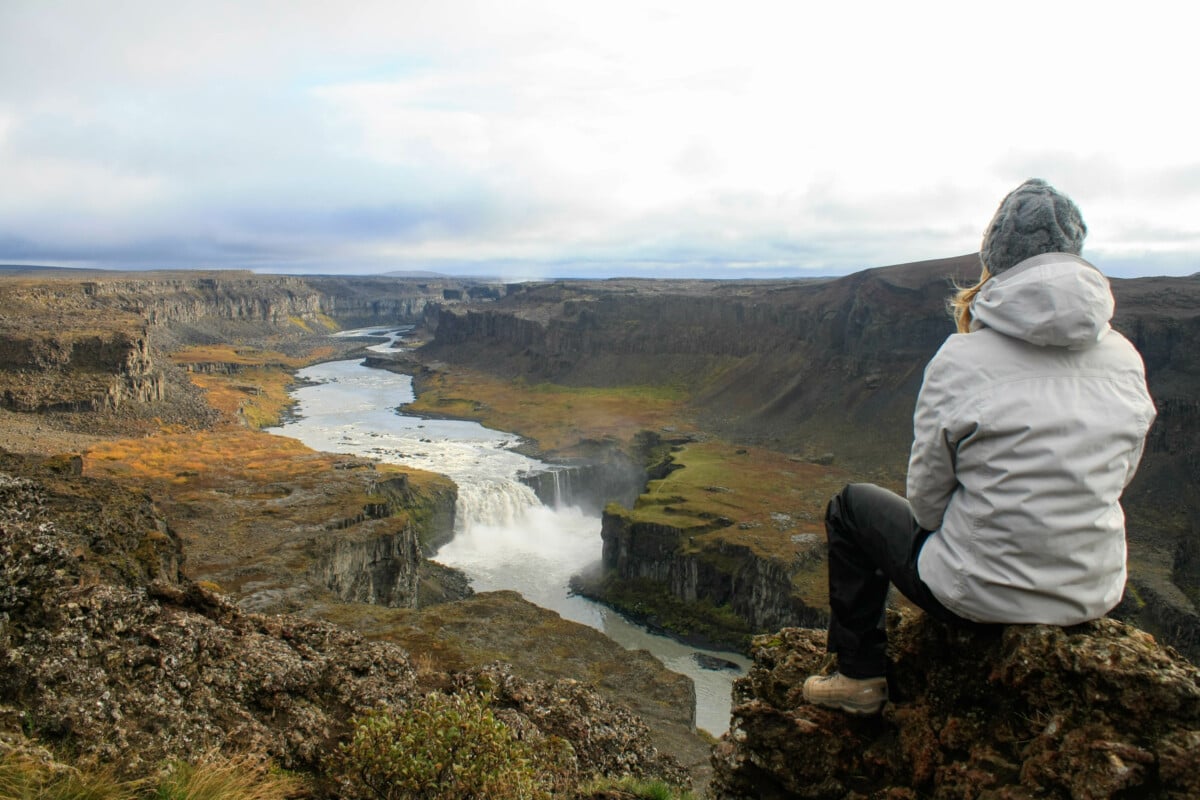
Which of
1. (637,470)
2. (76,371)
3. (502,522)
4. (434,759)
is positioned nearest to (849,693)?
(434,759)

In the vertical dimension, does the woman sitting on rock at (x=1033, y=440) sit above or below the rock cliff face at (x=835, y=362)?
above

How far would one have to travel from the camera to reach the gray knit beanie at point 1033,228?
16.3 feet

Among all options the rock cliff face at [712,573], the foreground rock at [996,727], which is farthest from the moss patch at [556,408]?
the foreground rock at [996,727]

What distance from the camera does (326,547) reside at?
123 feet

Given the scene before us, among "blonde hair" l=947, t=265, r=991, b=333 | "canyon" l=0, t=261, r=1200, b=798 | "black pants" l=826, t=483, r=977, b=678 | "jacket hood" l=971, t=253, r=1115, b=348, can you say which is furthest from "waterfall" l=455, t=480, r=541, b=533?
"jacket hood" l=971, t=253, r=1115, b=348

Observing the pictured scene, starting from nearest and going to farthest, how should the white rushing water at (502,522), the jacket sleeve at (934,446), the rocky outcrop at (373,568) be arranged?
the jacket sleeve at (934,446) → the rocky outcrop at (373,568) → the white rushing water at (502,522)

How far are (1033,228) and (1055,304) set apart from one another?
912mm

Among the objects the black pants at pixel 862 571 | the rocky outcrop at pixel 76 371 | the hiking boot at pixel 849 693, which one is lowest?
→ the rocky outcrop at pixel 76 371

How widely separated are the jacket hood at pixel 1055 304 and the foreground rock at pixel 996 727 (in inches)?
74.9

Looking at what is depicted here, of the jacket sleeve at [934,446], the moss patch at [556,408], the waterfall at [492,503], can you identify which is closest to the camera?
the jacket sleeve at [934,446]

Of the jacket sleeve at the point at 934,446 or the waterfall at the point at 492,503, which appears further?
the waterfall at the point at 492,503

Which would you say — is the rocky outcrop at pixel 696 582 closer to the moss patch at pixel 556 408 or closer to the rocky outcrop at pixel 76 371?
the moss patch at pixel 556 408

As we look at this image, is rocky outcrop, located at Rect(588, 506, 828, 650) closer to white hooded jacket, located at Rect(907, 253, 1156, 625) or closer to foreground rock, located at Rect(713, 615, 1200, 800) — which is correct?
foreground rock, located at Rect(713, 615, 1200, 800)

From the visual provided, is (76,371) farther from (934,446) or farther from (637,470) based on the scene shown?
(934,446)
